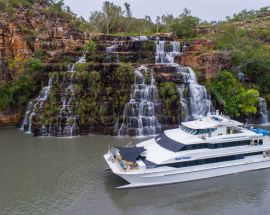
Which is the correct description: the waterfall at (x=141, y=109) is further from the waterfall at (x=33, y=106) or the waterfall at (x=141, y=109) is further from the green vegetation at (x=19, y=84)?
the green vegetation at (x=19, y=84)

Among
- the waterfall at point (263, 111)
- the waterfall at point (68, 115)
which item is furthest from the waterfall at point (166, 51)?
the waterfall at point (263, 111)

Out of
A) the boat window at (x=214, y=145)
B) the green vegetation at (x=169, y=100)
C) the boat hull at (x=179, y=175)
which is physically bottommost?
the boat hull at (x=179, y=175)

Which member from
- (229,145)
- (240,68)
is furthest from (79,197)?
(240,68)

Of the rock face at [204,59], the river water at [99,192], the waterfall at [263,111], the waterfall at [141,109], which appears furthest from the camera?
the rock face at [204,59]

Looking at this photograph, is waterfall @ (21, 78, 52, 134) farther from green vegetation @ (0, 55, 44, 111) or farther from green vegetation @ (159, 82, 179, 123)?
green vegetation @ (159, 82, 179, 123)

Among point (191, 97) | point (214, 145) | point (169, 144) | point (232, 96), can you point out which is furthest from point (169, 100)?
point (214, 145)
